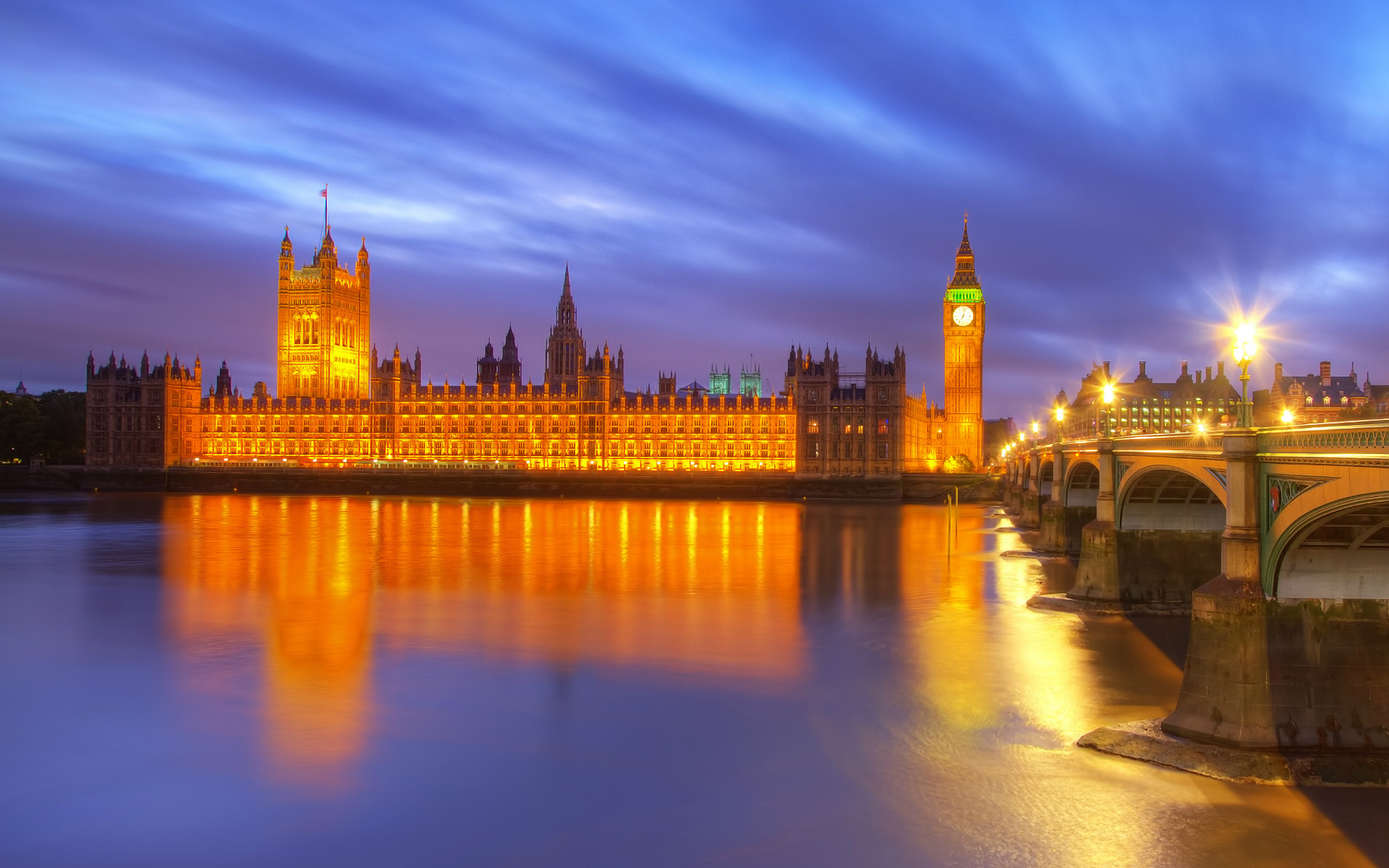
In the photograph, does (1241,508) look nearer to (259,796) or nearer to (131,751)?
(259,796)

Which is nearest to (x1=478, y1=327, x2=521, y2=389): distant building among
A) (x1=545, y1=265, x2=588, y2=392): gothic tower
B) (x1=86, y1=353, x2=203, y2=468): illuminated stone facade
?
(x1=545, y1=265, x2=588, y2=392): gothic tower

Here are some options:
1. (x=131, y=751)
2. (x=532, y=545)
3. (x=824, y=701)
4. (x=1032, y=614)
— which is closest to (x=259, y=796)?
(x=131, y=751)

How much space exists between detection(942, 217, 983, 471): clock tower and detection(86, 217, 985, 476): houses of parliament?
0.61 ft

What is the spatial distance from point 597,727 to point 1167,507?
21674mm

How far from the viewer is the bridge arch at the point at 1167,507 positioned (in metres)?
34.1

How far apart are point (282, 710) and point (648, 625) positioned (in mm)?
13826

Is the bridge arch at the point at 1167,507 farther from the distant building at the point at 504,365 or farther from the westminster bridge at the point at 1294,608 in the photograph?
the distant building at the point at 504,365

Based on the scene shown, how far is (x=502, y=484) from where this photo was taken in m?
122

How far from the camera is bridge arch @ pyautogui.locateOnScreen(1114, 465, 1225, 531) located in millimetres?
34094

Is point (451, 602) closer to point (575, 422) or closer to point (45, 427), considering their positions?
point (575, 422)

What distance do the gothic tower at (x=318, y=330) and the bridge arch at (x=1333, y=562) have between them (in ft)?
507

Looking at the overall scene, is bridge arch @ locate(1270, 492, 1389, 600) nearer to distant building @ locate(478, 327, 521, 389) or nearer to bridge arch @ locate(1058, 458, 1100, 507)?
bridge arch @ locate(1058, 458, 1100, 507)

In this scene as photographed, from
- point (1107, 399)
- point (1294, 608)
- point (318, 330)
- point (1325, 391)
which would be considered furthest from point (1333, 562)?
point (318, 330)

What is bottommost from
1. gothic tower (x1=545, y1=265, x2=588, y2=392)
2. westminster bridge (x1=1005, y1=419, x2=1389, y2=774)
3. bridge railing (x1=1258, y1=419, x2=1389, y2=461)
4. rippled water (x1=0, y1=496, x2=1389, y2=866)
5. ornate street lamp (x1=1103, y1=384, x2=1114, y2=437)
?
rippled water (x1=0, y1=496, x2=1389, y2=866)
